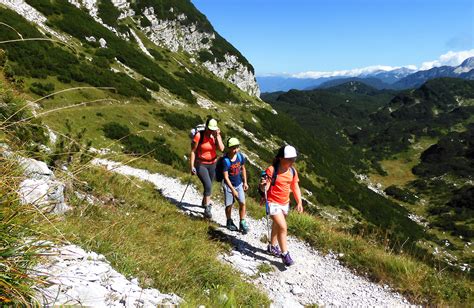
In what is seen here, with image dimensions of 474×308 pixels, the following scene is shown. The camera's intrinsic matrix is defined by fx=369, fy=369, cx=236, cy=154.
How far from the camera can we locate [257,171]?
150ft

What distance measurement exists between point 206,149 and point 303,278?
375 centimetres

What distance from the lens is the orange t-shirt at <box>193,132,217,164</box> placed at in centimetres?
909

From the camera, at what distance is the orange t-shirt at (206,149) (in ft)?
29.8

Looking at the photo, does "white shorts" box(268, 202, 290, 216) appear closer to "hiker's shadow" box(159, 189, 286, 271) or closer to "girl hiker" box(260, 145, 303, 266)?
"girl hiker" box(260, 145, 303, 266)

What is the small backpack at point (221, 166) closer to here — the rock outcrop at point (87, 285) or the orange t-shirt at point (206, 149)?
the orange t-shirt at point (206, 149)

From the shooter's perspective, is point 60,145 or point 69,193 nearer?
point 69,193

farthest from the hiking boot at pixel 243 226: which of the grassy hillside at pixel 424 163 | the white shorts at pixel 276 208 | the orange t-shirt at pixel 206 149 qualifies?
the grassy hillside at pixel 424 163

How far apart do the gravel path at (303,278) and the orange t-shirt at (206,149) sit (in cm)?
181

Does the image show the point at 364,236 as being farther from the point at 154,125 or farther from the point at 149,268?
the point at 154,125

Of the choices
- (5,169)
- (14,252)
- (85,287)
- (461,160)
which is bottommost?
(461,160)

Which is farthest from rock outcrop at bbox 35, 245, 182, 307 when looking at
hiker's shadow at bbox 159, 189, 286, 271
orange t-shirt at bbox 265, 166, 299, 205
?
hiker's shadow at bbox 159, 189, 286, 271

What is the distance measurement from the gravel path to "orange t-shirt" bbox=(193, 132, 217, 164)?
1.81 m

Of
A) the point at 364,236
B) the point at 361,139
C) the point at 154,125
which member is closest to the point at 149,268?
the point at 364,236

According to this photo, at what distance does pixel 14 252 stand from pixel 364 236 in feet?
30.5
